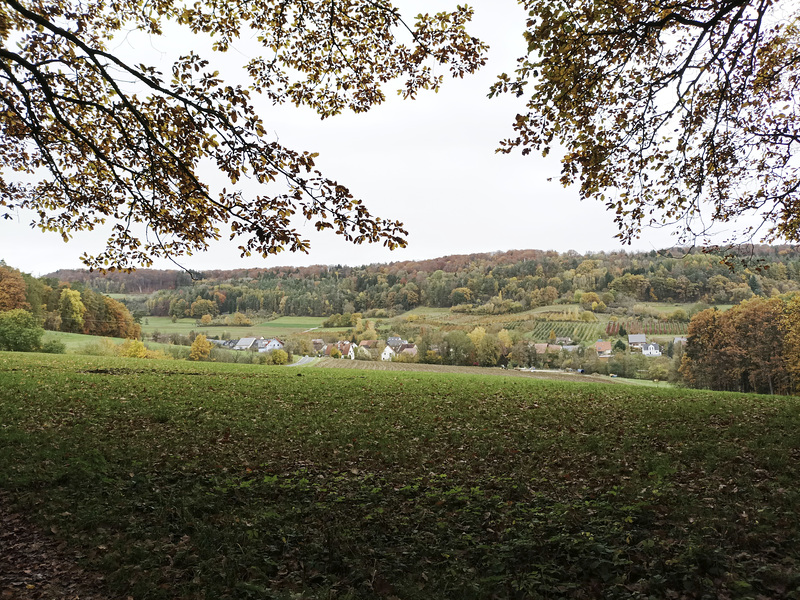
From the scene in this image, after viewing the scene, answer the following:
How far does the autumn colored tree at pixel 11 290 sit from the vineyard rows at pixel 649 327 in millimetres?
77164

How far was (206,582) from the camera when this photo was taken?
13.4 ft

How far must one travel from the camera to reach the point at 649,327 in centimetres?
7038

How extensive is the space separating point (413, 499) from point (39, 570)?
13.4 feet

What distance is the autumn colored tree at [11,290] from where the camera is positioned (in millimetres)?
43469

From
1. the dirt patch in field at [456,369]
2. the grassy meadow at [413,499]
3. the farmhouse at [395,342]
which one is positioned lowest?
the dirt patch in field at [456,369]

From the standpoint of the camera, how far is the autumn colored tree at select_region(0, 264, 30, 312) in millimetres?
43469

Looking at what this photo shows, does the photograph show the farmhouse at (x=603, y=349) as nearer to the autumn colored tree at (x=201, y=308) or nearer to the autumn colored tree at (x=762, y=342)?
the autumn colored tree at (x=762, y=342)

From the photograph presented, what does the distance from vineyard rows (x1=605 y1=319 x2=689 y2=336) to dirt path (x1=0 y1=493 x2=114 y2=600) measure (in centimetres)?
7573

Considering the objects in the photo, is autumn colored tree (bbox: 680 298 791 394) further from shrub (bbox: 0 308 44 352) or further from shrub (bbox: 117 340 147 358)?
shrub (bbox: 0 308 44 352)

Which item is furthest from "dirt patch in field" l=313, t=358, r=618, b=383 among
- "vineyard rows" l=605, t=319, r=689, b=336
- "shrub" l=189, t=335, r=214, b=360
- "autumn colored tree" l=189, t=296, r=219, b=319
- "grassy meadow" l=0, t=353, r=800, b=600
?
"autumn colored tree" l=189, t=296, r=219, b=319

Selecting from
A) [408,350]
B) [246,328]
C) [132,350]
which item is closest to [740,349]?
[408,350]

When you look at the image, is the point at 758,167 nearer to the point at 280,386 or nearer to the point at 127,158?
the point at 127,158

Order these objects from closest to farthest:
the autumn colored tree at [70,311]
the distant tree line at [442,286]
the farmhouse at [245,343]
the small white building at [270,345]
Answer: the autumn colored tree at [70,311] → the farmhouse at [245,343] → the small white building at [270,345] → the distant tree line at [442,286]

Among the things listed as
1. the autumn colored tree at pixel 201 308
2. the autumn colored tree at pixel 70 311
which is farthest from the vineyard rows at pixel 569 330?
the autumn colored tree at pixel 70 311
